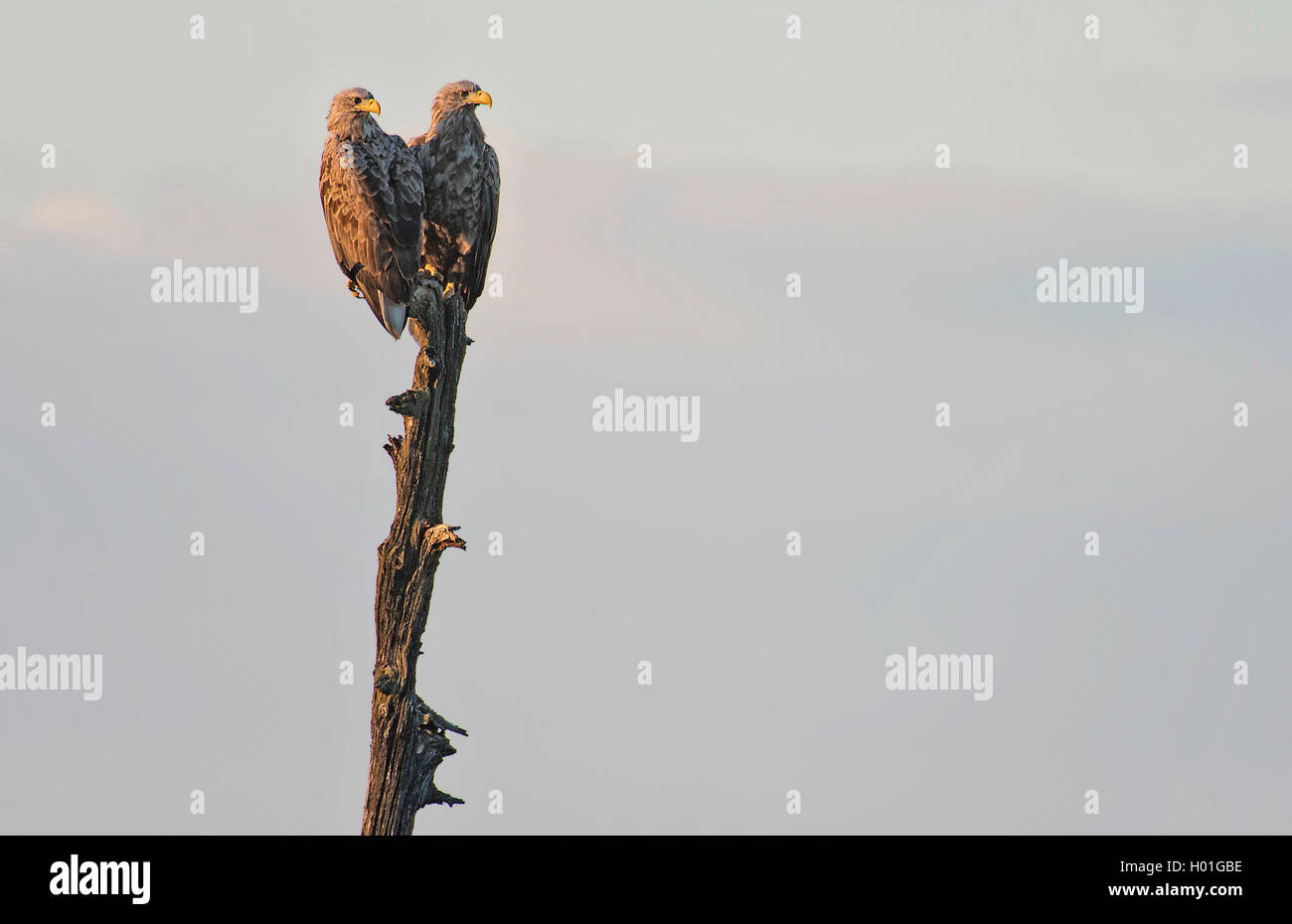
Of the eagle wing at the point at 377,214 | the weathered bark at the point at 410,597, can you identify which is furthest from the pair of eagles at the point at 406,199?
the weathered bark at the point at 410,597

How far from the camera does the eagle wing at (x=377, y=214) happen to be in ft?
38.2

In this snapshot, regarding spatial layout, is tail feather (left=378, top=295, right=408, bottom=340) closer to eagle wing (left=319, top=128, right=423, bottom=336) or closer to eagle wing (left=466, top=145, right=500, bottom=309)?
eagle wing (left=319, top=128, right=423, bottom=336)

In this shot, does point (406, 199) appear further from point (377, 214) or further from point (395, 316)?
point (395, 316)

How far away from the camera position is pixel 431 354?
1097 centimetres

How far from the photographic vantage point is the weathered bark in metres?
10.8

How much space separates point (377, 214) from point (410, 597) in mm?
3184

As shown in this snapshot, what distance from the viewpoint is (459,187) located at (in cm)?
1215

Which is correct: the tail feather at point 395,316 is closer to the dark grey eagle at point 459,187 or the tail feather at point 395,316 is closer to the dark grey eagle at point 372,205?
the dark grey eagle at point 372,205

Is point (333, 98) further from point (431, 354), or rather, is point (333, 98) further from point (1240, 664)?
point (1240, 664)

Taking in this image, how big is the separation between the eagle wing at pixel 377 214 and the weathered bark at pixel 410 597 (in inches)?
34.6

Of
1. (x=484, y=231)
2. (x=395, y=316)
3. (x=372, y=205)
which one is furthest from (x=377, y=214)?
(x=484, y=231)
